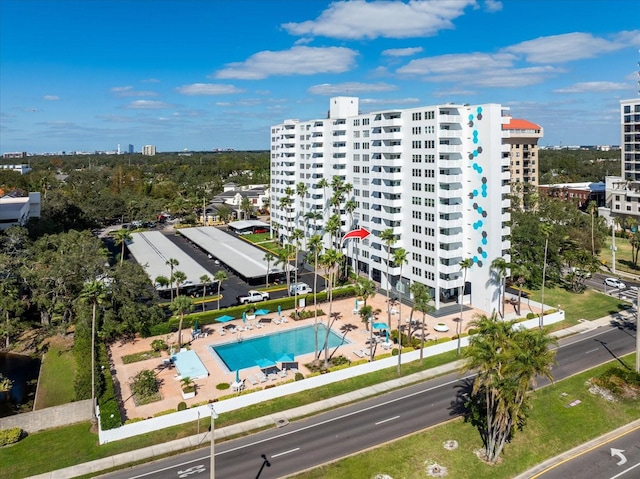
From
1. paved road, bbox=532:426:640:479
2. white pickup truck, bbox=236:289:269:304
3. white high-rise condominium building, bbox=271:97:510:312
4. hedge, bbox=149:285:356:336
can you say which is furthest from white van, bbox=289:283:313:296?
paved road, bbox=532:426:640:479

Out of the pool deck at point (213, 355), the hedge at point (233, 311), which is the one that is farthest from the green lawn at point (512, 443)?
the hedge at point (233, 311)

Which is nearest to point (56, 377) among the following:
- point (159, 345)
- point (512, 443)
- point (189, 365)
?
point (159, 345)

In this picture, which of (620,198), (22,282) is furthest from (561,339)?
(620,198)

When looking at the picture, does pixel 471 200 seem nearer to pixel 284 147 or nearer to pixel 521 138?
pixel 284 147

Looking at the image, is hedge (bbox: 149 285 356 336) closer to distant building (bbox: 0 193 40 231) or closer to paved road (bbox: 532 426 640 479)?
paved road (bbox: 532 426 640 479)

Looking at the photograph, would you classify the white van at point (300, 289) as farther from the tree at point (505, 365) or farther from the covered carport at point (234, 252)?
the tree at point (505, 365)

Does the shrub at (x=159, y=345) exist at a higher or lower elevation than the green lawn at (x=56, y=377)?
higher
